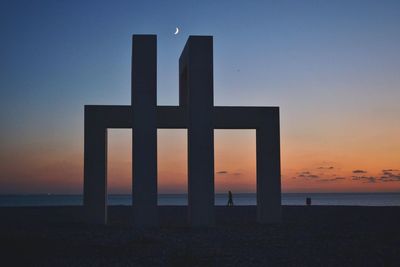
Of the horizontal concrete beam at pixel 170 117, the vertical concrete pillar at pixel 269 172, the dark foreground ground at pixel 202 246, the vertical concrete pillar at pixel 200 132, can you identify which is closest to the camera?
the dark foreground ground at pixel 202 246

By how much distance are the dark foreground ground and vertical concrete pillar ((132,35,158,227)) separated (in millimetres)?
981

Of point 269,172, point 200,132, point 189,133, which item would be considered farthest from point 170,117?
point 269,172

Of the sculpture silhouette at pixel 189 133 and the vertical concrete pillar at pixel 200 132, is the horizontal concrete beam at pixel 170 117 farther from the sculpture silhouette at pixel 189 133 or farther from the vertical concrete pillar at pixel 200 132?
the vertical concrete pillar at pixel 200 132

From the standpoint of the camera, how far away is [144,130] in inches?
786

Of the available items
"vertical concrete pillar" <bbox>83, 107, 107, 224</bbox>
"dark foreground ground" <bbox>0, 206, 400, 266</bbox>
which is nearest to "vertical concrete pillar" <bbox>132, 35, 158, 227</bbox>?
"dark foreground ground" <bbox>0, 206, 400, 266</bbox>

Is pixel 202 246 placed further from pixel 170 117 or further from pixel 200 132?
pixel 170 117

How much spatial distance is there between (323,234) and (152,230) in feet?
18.9

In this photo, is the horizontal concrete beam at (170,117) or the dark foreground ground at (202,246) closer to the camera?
the dark foreground ground at (202,246)

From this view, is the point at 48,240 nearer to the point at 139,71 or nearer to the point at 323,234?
the point at 139,71

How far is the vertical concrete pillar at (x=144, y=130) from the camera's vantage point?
774 inches

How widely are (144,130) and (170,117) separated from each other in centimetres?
149

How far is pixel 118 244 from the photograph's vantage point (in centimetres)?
1499

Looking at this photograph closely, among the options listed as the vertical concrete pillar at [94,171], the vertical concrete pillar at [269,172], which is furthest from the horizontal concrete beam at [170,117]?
the vertical concrete pillar at [269,172]

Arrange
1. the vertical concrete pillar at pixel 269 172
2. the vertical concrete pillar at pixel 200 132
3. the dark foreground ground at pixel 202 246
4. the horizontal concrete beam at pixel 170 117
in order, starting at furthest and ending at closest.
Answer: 1. the vertical concrete pillar at pixel 269 172
2. the horizontal concrete beam at pixel 170 117
3. the vertical concrete pillar at pixel 200 132
4. the dark foreground ground at pixel 202 246
